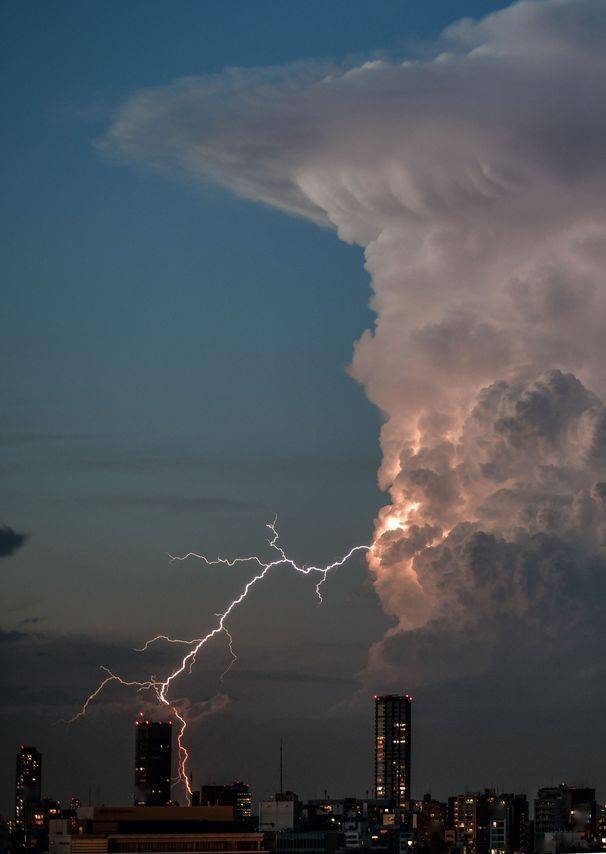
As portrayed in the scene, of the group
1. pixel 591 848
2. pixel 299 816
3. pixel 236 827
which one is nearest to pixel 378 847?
pixel 299 816

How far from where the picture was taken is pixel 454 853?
19975 centimetres

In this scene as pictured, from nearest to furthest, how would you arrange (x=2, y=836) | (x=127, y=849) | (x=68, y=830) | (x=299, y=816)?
(x=127, y=849), (x=68, y=830), (x=2, y=836), (x=299, y=816)

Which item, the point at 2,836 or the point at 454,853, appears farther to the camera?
the point at 454,853

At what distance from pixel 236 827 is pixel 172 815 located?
539 cm

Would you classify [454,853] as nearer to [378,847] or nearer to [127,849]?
[378,847]

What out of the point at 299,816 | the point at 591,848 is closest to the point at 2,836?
the point at 299,816

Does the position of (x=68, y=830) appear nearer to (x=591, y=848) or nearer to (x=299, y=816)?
(x=299, y=816)

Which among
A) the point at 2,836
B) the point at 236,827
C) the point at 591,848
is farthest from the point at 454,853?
the point at 236,827

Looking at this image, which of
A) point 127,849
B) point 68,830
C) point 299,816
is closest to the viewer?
point 127,849

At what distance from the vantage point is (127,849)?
13650cm

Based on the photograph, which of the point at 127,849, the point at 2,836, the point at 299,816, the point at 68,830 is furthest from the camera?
the point at 299,816

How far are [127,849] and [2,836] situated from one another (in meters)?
45.8

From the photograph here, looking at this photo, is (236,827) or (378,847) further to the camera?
(378,847)

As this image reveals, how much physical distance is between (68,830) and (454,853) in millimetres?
66391
